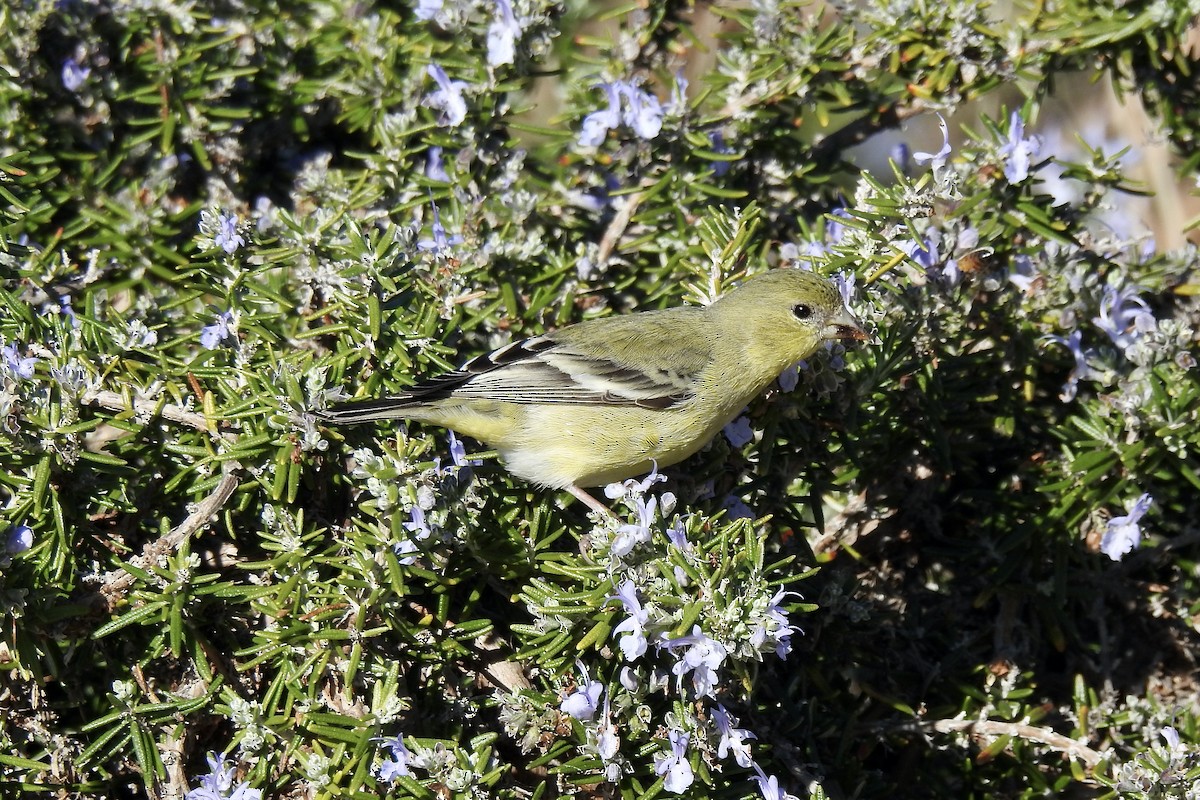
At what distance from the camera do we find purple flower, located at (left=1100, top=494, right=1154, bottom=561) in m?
3.56

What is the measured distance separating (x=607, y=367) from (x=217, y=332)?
150 cm

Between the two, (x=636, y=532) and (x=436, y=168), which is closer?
(x=636, y=532)

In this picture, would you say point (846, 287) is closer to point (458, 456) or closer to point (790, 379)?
point (790, 379)

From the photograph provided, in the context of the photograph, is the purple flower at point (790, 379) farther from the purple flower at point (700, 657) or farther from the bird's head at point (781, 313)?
the purple flower at point (700, 657)

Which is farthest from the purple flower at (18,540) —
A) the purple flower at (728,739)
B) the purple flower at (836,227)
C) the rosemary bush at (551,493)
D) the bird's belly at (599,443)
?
the purple flower at (836,227)

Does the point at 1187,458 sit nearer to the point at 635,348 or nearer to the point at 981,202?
the point at 981,202

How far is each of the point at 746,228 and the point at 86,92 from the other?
2683 millimetres

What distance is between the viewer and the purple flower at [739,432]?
3861mm

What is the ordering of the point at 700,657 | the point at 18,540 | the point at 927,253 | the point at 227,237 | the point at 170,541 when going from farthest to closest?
the point at 927,253
the point at 227,237
the point at 170,541
the point at 18,540
the point at 700,657

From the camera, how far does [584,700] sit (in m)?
2.85

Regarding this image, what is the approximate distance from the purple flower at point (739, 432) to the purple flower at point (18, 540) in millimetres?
2220

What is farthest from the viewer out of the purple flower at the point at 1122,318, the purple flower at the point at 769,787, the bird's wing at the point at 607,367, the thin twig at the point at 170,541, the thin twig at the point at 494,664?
the bird's wing at the point at 607,367

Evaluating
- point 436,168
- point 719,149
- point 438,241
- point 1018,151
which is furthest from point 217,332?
point 1018,151

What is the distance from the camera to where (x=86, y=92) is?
4379mm
